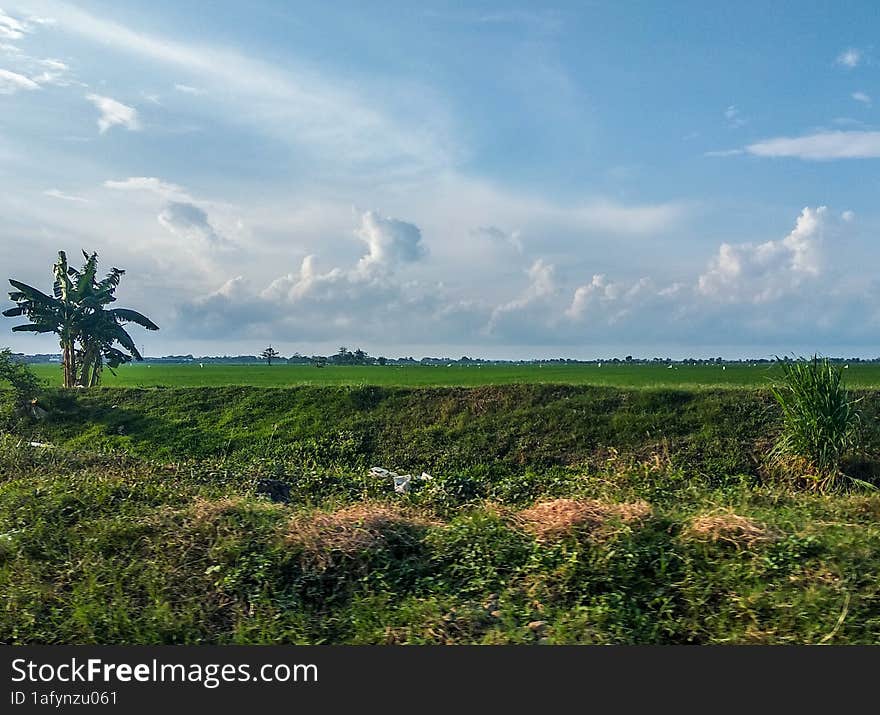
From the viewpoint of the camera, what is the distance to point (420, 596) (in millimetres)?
4504

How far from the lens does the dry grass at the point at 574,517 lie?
16.3 feet

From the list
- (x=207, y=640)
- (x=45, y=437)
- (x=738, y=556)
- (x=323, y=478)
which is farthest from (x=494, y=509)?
(x=45, y=437)

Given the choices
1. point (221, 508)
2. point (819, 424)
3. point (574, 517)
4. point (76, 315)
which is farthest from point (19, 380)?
point (819, 424)

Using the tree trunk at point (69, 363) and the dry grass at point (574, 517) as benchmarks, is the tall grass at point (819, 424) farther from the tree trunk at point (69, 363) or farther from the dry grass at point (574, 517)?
the tree trunk at point (69, 363)

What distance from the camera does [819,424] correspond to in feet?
32.6

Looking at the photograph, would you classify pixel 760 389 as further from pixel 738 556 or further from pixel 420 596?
pixel 420 596

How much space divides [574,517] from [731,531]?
103 cm

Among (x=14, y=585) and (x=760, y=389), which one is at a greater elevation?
(x=760, y=389)

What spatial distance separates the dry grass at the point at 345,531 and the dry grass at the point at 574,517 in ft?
2.90

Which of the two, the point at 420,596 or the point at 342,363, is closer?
the point at 420,596

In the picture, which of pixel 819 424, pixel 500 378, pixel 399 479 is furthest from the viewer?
pixel 500 378

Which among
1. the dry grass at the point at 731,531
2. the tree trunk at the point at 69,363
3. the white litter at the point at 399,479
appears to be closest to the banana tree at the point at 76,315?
the tree trunk at the point at 69,363

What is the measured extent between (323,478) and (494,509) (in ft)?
15.0

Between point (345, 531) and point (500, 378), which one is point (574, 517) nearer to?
point (345, 531)
